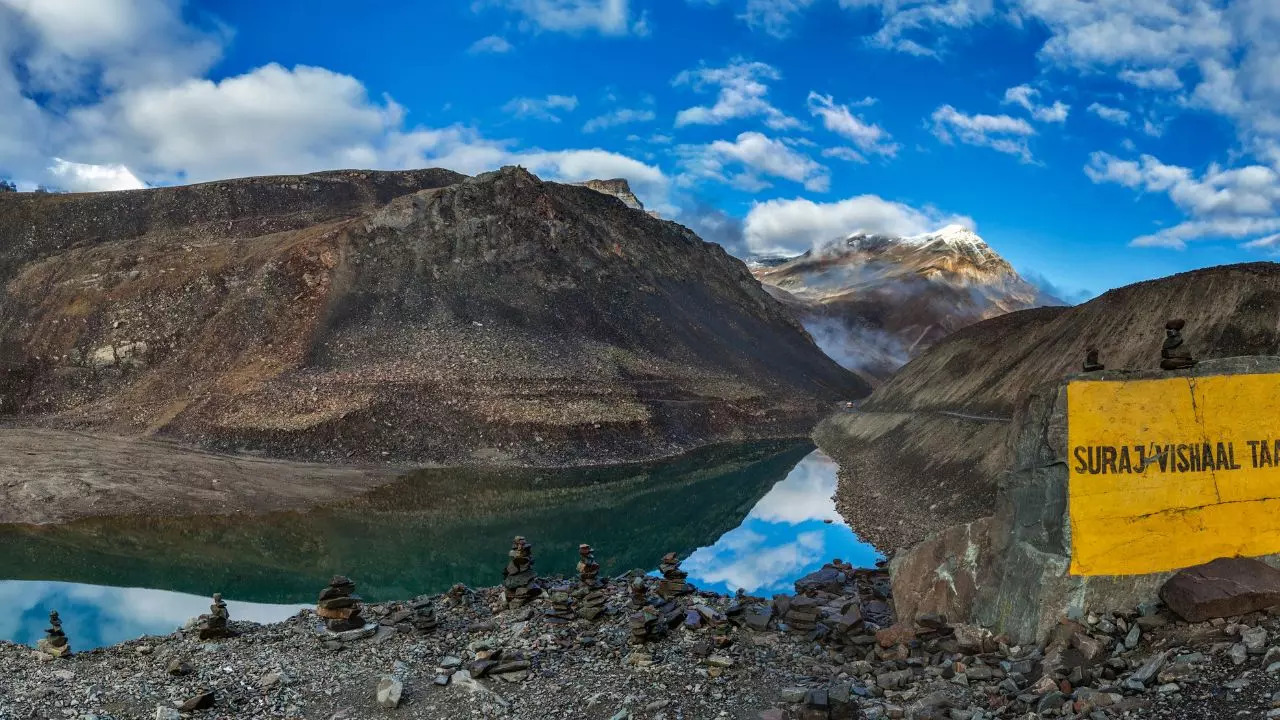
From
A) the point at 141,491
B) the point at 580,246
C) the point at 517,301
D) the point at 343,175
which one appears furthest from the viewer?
the point at 343,175

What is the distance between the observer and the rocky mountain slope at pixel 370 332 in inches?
1860

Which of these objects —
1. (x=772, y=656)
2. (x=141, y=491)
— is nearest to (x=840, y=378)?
(x=141, y=491)

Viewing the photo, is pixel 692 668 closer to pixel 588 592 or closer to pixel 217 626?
pixel 588 592

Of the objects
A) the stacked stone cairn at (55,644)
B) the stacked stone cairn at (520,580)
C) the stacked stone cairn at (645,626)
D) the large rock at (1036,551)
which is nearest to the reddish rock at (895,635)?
the large rock at (1036,551)

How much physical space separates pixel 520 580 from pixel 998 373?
28819mm

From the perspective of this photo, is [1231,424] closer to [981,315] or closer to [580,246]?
[580,246]

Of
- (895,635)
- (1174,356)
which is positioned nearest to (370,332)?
(895,635)

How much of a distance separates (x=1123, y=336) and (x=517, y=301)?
4034cm

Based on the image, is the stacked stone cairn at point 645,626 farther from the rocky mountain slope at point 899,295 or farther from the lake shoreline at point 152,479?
the rocky mountain slope at point 899,295

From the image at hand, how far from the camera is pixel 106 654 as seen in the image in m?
Answer: 14.6

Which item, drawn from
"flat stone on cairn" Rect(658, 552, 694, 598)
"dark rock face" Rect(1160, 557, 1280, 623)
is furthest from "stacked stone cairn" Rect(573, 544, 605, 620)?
"dark rock face" Rect(1160, 557, 1280, 623)

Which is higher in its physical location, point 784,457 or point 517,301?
point 517,301

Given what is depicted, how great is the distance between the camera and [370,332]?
5369 cm

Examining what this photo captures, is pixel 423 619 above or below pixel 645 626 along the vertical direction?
below
